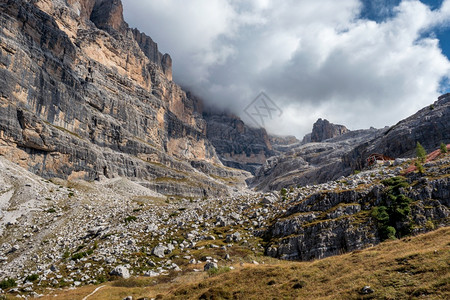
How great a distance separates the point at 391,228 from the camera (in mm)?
32625

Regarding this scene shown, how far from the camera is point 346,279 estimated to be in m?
17.5

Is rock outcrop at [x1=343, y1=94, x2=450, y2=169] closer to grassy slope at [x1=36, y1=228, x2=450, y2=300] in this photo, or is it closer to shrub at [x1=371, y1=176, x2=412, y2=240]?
shrub at [x1=371, y1=176, x2=412, y2=240]

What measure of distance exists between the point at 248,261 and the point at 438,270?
2340cm

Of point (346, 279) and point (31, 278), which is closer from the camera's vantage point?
point (346, 279)

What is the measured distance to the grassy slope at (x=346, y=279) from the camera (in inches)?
567

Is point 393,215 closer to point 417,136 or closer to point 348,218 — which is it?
point 348,218

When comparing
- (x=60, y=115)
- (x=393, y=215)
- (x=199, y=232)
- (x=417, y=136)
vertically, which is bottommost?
(x=199, y=232)

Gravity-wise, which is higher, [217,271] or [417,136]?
[417,136]

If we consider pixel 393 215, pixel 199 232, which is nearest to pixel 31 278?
pixel 199 232

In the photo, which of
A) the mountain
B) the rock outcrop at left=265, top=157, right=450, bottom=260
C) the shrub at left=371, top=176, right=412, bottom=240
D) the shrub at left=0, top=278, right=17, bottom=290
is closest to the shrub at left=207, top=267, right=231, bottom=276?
the mountain

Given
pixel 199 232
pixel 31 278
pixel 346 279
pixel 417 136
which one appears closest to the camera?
pixel 346 279

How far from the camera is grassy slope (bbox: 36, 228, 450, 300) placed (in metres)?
14.4

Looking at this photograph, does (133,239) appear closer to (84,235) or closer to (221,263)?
(84,235)

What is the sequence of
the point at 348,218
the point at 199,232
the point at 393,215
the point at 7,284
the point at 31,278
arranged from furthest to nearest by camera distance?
1. the point at 199,232
2. the point at 348,218
3. the point at 393,215
4. the point at 31,278
5. the point at 7,284
